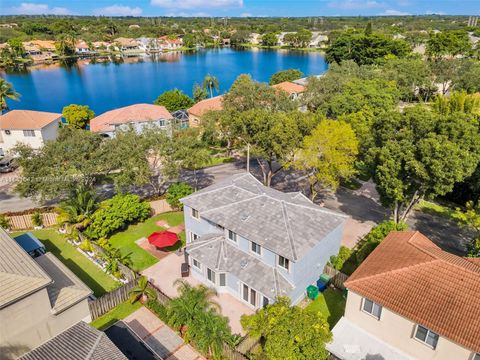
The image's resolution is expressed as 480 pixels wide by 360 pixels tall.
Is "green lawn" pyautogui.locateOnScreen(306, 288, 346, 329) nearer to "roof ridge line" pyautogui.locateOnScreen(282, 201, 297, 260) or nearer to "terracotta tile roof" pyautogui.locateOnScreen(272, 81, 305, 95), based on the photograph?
"roof ridge line" pyautogui.locateOnScreen(282, 201, 297, 260)

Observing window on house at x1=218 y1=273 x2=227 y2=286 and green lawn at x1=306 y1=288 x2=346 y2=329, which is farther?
window on house at x1=218 y1=273 x2=227 y2=286

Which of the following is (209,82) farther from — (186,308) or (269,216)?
(186,308)

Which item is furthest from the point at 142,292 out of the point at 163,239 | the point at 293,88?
the point at 293,88

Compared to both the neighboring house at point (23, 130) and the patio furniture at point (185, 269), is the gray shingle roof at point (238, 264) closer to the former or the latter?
the patio furniture at point (185, 269)

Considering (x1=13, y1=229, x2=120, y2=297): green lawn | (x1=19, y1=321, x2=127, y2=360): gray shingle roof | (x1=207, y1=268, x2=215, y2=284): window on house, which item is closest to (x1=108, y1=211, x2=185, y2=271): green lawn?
(x1=13, y1=229, x2=120, y2=297): green lawn

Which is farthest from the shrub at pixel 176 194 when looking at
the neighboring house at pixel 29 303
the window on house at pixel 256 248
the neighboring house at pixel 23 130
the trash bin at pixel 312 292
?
the neighboring house at pixel 23 130

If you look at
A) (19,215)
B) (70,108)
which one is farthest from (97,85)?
(19,215)
